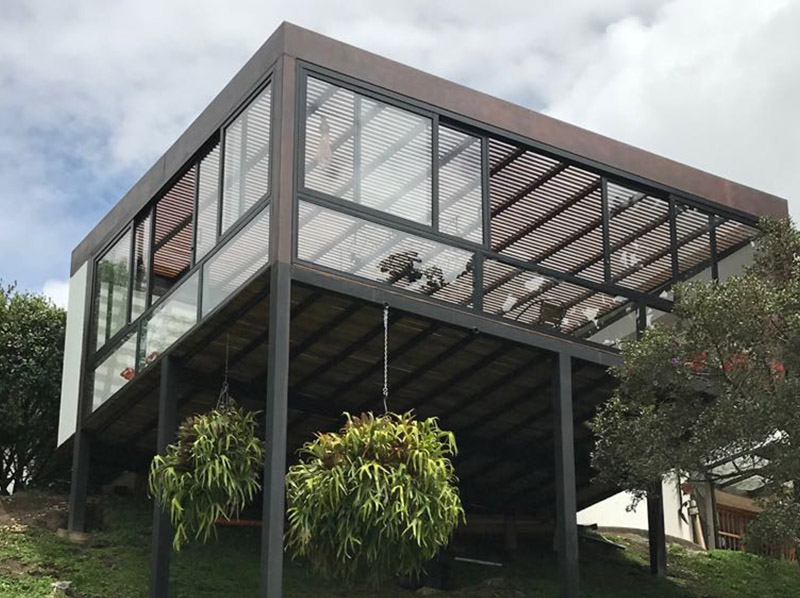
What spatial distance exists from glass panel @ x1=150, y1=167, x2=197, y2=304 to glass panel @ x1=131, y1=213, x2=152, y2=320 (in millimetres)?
182

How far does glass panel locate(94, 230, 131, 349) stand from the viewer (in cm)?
1681

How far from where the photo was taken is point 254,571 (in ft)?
52.4

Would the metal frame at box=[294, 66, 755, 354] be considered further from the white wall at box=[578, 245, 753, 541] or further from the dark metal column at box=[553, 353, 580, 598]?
the white wall at box=[578, 245, 753, 541]

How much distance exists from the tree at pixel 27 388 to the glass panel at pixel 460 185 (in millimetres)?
8513

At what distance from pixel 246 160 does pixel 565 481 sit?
4692 millimetres

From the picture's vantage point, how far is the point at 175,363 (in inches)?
582

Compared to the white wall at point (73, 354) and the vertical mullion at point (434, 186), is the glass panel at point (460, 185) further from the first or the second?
the white wall at point (73, 354)

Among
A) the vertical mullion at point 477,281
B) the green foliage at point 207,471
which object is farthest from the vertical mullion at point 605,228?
the green foliage at point 207,471

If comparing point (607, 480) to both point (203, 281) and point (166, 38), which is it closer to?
point (203, 281)

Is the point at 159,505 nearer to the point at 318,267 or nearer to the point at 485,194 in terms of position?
the point at 318,267

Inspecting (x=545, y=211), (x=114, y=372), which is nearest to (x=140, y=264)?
(x=114, y=372)

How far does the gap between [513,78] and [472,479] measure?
5.69 meters

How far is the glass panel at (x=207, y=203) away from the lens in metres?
14.3

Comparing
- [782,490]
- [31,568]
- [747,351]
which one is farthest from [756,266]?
[31,568]
